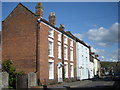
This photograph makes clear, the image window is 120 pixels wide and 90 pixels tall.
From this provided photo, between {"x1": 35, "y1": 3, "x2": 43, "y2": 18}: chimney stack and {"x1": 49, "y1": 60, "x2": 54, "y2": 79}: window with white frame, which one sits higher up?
{"x1": 35, "y1": 3, "x2": 43, "y2": 18}: chimney stack

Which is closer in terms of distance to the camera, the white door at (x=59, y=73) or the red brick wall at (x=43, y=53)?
the red brick wall at (x=43, y=53)

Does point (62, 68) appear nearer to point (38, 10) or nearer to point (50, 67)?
point (50, 67)

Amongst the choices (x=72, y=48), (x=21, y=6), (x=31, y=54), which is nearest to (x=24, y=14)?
(x=21, y=6)

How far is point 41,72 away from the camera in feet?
76.9

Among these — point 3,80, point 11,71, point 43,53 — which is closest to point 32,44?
point 43,53

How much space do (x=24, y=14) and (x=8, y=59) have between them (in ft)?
19.7

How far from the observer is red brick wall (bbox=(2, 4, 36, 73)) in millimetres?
23781

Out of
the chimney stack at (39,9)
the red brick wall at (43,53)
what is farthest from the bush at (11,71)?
the chimney stack at (39,9)

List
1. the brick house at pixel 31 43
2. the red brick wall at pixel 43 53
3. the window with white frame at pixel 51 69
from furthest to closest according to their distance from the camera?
the window with white frame at pixel 51 69
the brick house at pixel 31 43
the red brick wall at pixel 43 53

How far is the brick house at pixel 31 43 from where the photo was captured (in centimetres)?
2364

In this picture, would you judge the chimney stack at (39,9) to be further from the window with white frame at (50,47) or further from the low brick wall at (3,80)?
the low brick wall at (3,80)

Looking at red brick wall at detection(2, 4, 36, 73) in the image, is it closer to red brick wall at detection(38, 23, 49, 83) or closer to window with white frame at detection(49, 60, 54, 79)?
red brick wall at detection(38, 23, 49, 83)

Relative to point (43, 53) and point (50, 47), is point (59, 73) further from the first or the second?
point (43, 53)

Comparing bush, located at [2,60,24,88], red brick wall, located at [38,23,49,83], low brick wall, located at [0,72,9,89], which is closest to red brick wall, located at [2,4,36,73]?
red brick wall, located at [38,23,49,83]
